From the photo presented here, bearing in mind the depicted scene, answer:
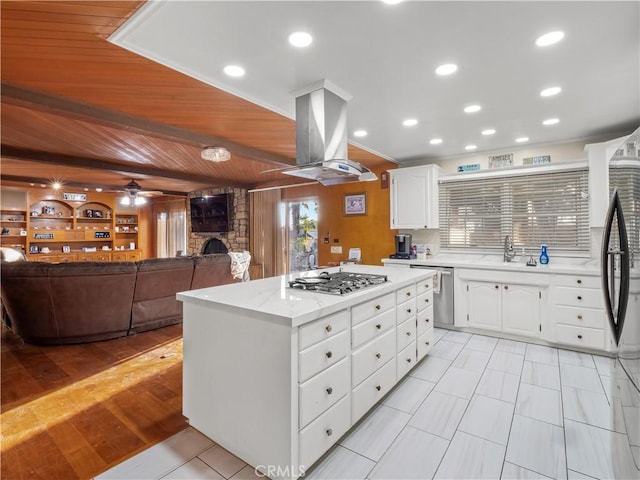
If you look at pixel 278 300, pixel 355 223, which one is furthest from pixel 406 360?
pixel 355 223

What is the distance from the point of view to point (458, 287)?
388cm

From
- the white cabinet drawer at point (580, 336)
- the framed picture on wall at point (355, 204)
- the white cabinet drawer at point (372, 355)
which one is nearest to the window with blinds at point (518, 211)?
the white cabinet drawer at point (580, 336)

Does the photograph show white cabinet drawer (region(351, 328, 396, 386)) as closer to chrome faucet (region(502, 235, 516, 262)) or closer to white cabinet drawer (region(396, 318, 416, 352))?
white cabinet drawer (region(396, 318, 416, 352))

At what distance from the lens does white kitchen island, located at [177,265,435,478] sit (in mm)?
1492

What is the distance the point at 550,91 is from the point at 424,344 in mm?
2419

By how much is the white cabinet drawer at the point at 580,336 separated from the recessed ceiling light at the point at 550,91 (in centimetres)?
233

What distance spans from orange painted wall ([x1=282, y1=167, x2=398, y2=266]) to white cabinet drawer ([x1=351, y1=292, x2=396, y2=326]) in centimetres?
275

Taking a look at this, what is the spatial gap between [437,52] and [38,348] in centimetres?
477

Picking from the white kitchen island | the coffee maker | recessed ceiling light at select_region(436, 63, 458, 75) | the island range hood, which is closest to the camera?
the white kitchen island

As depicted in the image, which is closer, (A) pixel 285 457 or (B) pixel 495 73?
(A) pixel 285 457

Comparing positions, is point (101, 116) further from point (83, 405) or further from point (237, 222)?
point (237, 222)

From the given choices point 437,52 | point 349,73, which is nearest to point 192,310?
point 349,73

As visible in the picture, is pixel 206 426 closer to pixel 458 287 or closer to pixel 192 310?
pixel 192 310

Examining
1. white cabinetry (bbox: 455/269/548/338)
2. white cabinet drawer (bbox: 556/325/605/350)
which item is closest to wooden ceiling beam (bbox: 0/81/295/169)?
white cabinetry (bbox: 455/269/548/338)
